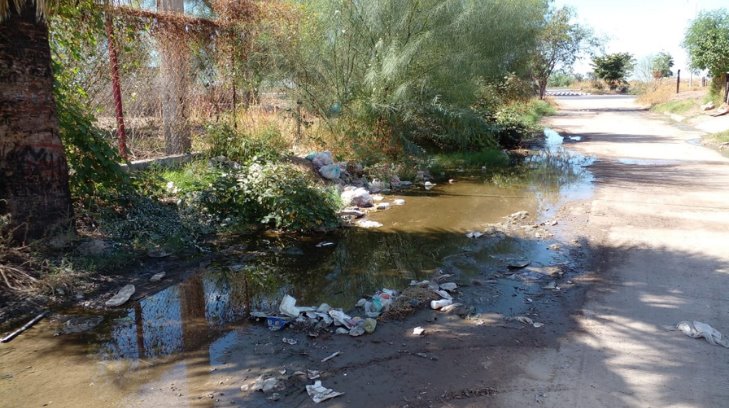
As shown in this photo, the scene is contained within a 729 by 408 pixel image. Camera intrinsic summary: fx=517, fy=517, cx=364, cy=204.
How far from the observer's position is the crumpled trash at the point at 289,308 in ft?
14.0

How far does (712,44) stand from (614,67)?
35398mm

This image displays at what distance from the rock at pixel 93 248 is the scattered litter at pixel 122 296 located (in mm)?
688

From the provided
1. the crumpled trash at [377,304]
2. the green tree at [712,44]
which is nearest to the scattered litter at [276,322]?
the crumpled trash at [377,304]

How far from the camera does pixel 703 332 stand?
3857 mm

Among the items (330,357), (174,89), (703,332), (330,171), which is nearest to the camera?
(330,357)

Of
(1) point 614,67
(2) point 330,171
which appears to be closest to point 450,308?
(2) point 330,171

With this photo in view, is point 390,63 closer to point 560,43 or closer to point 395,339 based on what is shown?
point 395,339

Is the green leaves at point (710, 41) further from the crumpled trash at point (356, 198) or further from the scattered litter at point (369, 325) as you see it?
the scattered litter at point (369, 325)

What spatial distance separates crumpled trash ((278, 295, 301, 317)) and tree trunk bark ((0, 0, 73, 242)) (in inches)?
96.4

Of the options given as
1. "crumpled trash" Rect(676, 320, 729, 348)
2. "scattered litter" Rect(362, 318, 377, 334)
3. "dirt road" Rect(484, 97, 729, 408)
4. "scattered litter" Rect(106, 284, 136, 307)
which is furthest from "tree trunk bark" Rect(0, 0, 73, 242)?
"crumpled trash" Rect(676, 320, 729, 348)

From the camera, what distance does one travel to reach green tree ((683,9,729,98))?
2494 cm

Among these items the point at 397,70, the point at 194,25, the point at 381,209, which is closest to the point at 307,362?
the point at 381,209

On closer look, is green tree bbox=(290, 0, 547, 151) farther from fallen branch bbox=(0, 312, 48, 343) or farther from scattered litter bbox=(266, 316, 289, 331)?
fallen branch bbox=(0, 312, 48, 343)

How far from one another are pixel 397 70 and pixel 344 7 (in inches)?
65.0
